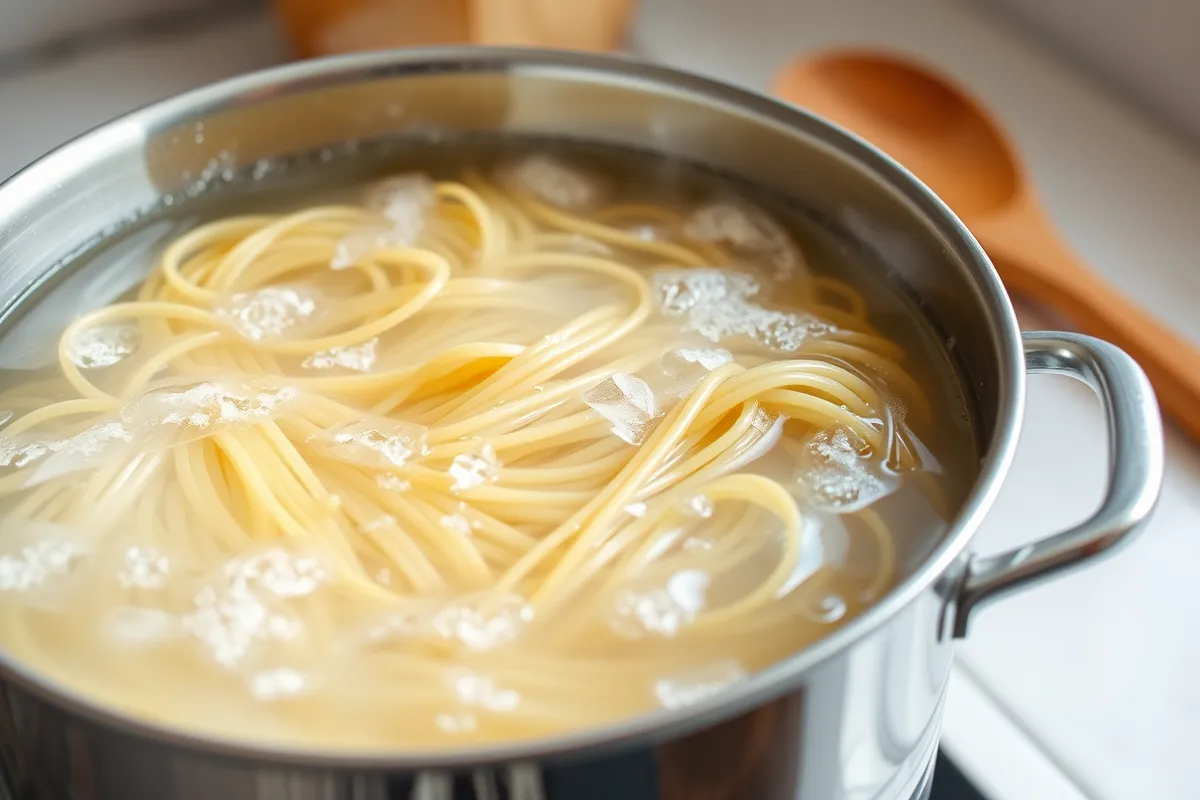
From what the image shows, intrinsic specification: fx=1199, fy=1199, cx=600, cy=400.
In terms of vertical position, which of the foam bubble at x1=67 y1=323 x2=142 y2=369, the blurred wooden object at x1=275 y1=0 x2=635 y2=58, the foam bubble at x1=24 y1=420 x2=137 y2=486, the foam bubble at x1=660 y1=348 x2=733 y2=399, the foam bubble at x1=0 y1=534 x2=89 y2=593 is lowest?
the foam bubble at x1=660 y1=348 x2=733 y2=399

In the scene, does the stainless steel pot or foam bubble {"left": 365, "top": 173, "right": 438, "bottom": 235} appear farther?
foam bubble {"left": 365, "top": 173, "right": 438, "bottom": 235}

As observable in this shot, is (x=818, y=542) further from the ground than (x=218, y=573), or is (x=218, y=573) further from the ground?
(x=218, y=573)

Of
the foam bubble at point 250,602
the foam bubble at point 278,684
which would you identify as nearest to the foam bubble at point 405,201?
the foam bubble at point 250,602

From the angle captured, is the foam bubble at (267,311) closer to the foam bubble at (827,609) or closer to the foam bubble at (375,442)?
the foam bubble at (375,442)

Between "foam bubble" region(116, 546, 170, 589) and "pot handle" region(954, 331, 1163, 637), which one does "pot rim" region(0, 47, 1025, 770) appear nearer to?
"pot handle" region(954, 331, 1163, 637)

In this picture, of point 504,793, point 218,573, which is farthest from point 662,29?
point 504,793

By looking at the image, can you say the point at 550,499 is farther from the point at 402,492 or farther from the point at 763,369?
the point at 763,369

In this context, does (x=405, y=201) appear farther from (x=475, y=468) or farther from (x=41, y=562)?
(x=41, y=562)

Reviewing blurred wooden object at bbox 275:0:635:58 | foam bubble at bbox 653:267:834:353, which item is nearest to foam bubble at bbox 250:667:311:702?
foam bubble at bbox 653:267:834:353
